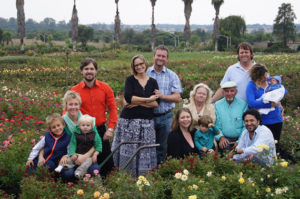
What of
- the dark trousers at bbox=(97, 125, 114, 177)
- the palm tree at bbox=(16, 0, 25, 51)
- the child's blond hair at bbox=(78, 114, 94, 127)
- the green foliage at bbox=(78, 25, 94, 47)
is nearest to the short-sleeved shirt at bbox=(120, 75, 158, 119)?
the dark trousers at bbox=(97, 125, 114, 177)

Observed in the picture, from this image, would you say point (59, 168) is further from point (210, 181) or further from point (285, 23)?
point (285, 23)

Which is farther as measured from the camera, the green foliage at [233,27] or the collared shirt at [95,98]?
the green foliage at [233,27]

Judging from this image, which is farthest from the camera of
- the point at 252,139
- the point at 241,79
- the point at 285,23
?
the point at 285,23

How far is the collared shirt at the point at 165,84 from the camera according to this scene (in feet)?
14.6

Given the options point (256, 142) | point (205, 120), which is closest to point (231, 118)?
point (205, 120)

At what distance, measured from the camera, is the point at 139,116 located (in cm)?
420

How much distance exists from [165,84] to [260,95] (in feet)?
4.32

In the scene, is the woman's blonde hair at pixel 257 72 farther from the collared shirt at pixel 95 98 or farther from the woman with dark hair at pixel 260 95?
the collared shirt at pixel 95 98

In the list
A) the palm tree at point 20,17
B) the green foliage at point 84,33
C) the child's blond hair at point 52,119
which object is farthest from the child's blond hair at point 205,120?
the green foliage at point 84,33

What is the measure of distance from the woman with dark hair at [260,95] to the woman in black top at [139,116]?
51.0 inches

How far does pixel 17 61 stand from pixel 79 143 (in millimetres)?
20221

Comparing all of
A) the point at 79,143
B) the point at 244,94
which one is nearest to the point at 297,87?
the point at 244,94

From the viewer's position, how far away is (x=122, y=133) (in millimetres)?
4324

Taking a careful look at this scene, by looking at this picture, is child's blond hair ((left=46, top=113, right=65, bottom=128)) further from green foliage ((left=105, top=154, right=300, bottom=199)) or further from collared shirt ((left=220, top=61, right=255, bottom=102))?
collared shirt ((left=220, top=61, right=255, bottom=102))
